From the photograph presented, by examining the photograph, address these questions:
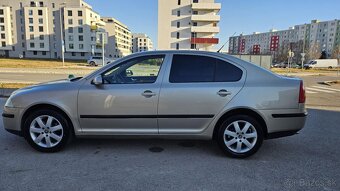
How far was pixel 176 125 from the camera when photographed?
372 cm

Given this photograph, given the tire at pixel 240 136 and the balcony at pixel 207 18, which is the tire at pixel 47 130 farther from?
the balcony at pixel 207 18

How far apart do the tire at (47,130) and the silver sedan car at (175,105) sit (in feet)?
0.05

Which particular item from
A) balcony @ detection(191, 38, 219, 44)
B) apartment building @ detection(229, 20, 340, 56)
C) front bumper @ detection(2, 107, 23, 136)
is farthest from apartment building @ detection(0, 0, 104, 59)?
front bumper @ detection(2, 107, 23, 136)

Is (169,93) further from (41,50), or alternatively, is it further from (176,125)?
(41,50)

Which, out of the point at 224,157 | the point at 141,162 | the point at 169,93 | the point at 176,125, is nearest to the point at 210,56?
the point at 169,93

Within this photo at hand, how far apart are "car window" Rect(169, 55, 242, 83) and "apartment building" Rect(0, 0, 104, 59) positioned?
72.4 m

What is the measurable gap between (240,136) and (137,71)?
2.03 m

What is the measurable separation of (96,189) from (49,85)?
1969mm

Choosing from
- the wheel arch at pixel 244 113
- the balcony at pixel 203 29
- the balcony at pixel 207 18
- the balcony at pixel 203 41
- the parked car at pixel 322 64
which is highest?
the balcony at pixel 207 18

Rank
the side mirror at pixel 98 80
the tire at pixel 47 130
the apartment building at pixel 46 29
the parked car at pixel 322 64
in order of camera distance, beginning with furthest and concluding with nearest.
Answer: the apartment building at pixel 46 29, the parked car at pixel 322 64, the tire at pixel 47 130, the side mirror at pixel 98 80

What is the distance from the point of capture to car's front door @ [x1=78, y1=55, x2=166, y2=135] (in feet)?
12.0

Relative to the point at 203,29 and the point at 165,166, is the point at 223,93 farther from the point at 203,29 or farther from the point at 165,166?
the point at 203,29

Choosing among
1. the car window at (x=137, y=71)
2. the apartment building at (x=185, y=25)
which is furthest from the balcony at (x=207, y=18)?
the car window at (x=137, y=71)

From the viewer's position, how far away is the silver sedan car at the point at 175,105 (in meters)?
3.62
